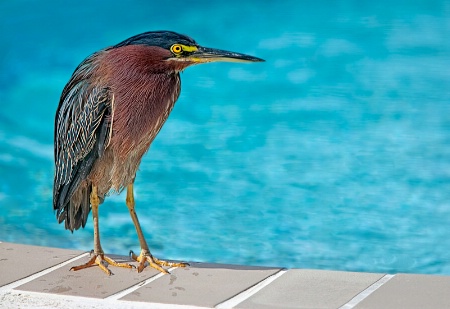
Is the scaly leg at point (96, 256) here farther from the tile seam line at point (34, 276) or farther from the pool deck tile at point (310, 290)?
the pool deck tile at point (310, 290)

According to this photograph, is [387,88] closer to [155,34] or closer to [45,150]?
[45,150]

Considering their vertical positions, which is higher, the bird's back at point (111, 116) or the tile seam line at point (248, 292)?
the bird's back at point (111, 116)

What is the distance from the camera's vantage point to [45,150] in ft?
20.4

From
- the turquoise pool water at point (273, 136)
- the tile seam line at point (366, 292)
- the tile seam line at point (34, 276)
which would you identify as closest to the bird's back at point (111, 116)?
the tile seam line at point (34, 276)

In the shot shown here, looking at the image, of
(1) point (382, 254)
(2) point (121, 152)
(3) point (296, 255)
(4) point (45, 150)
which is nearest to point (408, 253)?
(1) point (382, 254)

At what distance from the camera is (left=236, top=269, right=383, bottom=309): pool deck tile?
3.01m

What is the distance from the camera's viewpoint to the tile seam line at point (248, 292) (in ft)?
9.77

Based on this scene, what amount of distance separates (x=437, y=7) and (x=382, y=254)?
123 inches

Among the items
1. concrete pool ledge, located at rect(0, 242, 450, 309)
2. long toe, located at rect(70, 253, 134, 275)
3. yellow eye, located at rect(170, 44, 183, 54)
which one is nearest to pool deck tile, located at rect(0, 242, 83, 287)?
concrete pool ledge, located at rect(0, 242, 450, 309)

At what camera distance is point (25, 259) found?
3.60m

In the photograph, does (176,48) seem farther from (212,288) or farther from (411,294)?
(411,294)

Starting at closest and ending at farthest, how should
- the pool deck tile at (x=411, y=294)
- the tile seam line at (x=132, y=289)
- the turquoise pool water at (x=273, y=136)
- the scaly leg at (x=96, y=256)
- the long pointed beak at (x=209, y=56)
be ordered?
1. the pool deck tile at (x=411, y=294)
2. the tile seam line at (x=132, y=289)
3. the long pointed beak at (x=209, y=56)
4. the scaly leg at (x=96, y=256)
5. the turquoise pool water at (x=273, y=136)

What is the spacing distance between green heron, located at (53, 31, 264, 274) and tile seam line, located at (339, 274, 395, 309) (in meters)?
0.75

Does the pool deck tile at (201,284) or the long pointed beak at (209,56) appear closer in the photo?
the pool deck tile at (201,284)
